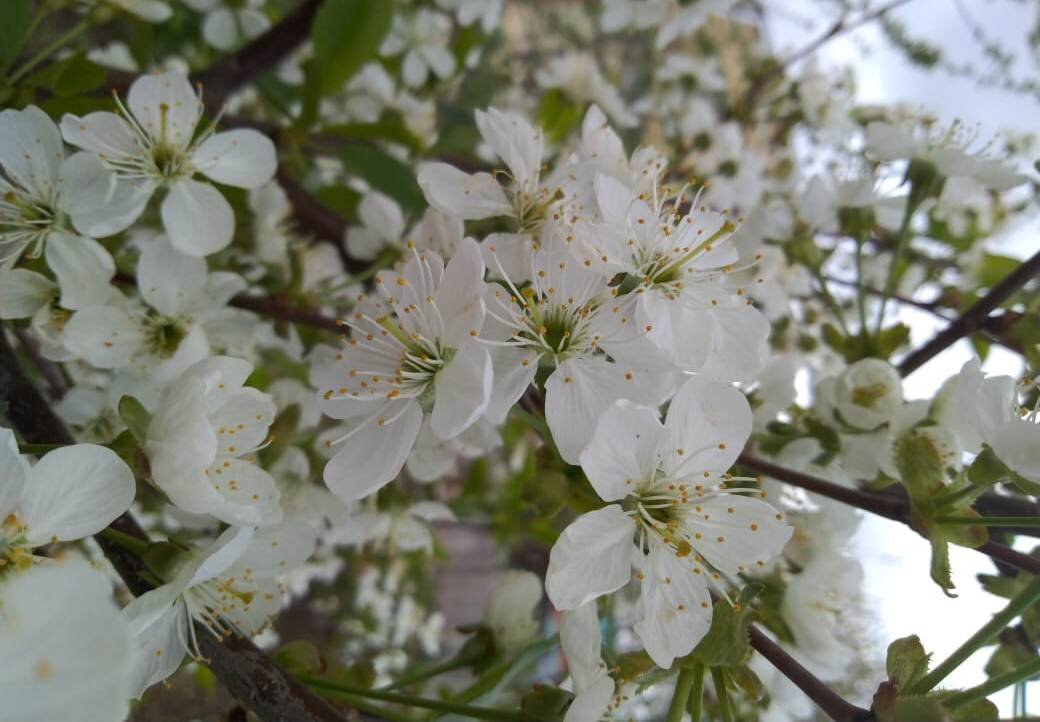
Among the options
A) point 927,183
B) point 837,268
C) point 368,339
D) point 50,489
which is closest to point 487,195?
point 368,339

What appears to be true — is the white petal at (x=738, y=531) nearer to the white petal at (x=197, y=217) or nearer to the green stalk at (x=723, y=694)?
the green stalk at (x=723, y=694)

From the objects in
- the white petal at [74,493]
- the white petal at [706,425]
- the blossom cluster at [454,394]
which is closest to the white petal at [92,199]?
the blossom cluster at [454,394]

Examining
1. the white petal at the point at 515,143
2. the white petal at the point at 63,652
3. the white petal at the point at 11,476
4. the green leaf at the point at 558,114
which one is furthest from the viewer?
the green leaf at the point at 558,114

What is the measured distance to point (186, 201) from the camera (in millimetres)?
678

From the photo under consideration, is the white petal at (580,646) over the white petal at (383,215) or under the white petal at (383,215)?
under

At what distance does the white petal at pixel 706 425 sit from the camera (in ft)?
1.67

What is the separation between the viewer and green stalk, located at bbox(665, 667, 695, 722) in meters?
0.50

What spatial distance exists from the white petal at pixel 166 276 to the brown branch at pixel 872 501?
0.48 metres

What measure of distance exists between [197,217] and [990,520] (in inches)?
25.0

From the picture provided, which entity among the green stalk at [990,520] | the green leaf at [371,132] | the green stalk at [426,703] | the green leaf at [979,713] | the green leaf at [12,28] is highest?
the green leaf at [12,28]

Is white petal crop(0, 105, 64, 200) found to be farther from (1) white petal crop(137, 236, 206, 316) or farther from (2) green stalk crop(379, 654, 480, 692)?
(2) green stalk crop(379, 654, 480, 692)

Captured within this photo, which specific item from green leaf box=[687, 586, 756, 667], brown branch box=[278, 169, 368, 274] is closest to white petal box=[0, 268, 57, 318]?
brown branch box=[278, 169, 368, 274]

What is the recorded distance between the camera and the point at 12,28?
2.18 feet

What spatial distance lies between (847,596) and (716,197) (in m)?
0.61
